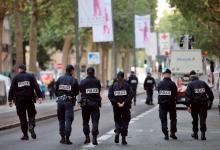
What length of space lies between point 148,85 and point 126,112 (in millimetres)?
22403

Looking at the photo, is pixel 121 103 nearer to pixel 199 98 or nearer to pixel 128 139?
pixel 128 139

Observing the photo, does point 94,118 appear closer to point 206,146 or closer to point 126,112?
point 126,112

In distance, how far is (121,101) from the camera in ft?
60.3

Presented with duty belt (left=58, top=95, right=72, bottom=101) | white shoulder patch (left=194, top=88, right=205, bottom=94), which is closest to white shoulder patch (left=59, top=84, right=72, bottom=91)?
duty belt (left=58, top=95, right=72, bottom=101)

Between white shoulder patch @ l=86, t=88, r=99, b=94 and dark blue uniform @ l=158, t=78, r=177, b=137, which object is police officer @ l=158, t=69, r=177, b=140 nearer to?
dark blue uniform @ l=158, t=78, r=177, b=137

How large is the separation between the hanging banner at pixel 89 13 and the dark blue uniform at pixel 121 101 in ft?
57.4

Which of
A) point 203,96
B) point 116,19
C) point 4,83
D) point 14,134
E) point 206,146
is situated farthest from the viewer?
point 116,19

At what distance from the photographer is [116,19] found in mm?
74625

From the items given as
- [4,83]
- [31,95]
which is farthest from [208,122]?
[4,83]

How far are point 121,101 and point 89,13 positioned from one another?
17.8m

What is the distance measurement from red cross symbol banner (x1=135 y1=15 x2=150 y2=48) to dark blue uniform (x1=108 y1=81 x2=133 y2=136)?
1438 inches

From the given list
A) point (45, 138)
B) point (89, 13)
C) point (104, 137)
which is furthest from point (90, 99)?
point (89, 13)

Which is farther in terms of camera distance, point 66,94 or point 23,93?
point 23,93

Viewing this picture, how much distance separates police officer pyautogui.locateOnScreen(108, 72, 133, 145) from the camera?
1834 cm
